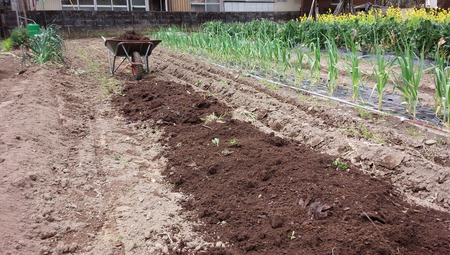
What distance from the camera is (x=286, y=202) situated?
213 centimetres

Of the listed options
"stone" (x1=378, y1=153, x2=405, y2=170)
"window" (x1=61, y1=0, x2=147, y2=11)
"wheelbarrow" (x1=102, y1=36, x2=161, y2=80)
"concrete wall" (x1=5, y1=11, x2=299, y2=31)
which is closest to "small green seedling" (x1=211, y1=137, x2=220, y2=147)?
"stone" (x1=378, y1=153, x2=405, y2=170)

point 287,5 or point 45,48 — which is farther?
point 287,5

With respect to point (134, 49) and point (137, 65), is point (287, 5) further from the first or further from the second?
point (137, 65)

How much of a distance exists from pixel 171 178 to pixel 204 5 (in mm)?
17699

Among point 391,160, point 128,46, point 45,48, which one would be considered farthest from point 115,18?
point 391,160

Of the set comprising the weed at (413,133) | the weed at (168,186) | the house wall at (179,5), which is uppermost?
the house wall at (179,5)

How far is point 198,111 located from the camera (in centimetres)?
422

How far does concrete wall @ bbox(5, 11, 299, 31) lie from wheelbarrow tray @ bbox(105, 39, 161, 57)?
807cm

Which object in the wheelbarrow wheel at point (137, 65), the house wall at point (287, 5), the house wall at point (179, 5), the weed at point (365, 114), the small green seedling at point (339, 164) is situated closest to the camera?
the small green seedling at point (339, 164)

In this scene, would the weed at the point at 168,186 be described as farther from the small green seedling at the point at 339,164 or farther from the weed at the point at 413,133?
the weed at the point at 413,133

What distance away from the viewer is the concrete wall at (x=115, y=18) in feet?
45.3

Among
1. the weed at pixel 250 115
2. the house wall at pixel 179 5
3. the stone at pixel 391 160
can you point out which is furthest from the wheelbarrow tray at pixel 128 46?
the house wall at pixel 179 5

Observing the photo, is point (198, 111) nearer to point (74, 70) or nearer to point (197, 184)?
point (197, 184)

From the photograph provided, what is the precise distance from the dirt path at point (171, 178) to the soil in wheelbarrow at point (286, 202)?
0.01m
